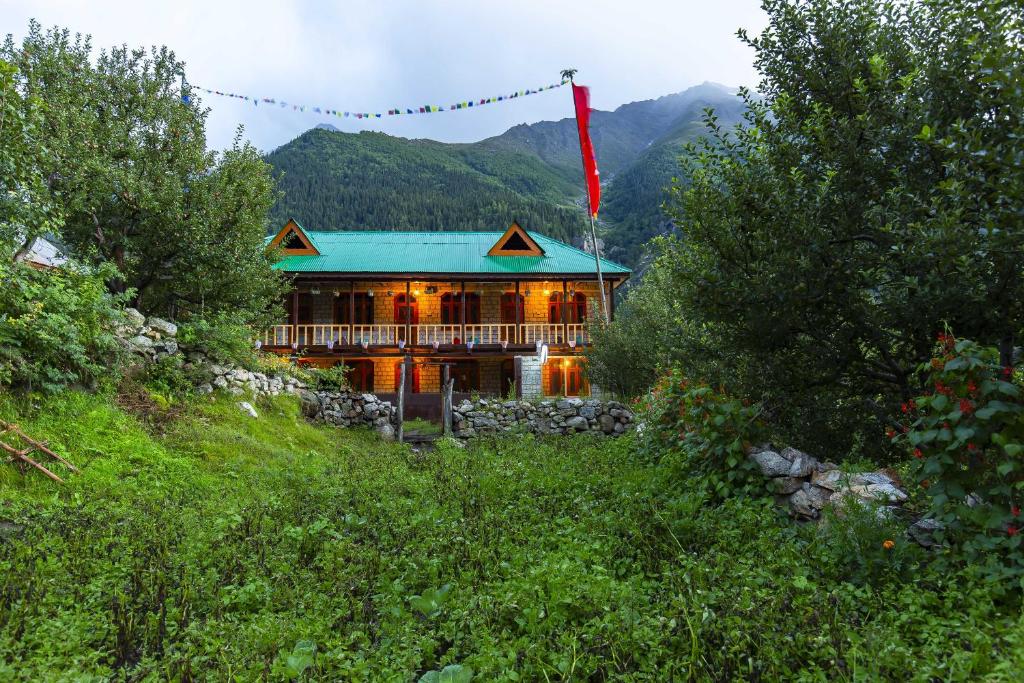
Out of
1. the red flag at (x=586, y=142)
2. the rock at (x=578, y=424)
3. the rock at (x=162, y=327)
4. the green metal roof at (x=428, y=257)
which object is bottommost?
the rock at (x=578, y=424)

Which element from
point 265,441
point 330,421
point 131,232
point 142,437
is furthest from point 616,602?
point 131,232

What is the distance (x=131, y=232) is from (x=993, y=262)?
53.3 feet

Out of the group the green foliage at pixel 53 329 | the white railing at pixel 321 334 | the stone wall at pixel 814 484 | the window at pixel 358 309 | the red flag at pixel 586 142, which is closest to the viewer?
the stone wall at pixel 814 484

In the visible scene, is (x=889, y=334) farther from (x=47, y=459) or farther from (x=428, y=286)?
(x=428, y=286)

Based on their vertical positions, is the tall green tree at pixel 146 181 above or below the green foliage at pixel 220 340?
above

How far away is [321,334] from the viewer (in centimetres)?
2302

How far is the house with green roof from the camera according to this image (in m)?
21.9

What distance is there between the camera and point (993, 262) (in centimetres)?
407

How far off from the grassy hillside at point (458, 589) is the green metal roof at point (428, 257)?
1589 centimetres

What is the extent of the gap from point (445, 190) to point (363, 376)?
6573 centimetres

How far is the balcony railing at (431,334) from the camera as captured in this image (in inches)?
869

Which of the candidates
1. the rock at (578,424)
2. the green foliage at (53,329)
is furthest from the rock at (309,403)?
the rock at (578,424)

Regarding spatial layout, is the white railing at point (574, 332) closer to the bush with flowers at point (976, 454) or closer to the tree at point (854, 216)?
the tree at point (854, 216)

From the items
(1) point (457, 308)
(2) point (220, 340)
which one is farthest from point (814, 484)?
(1) point (457, 308)
